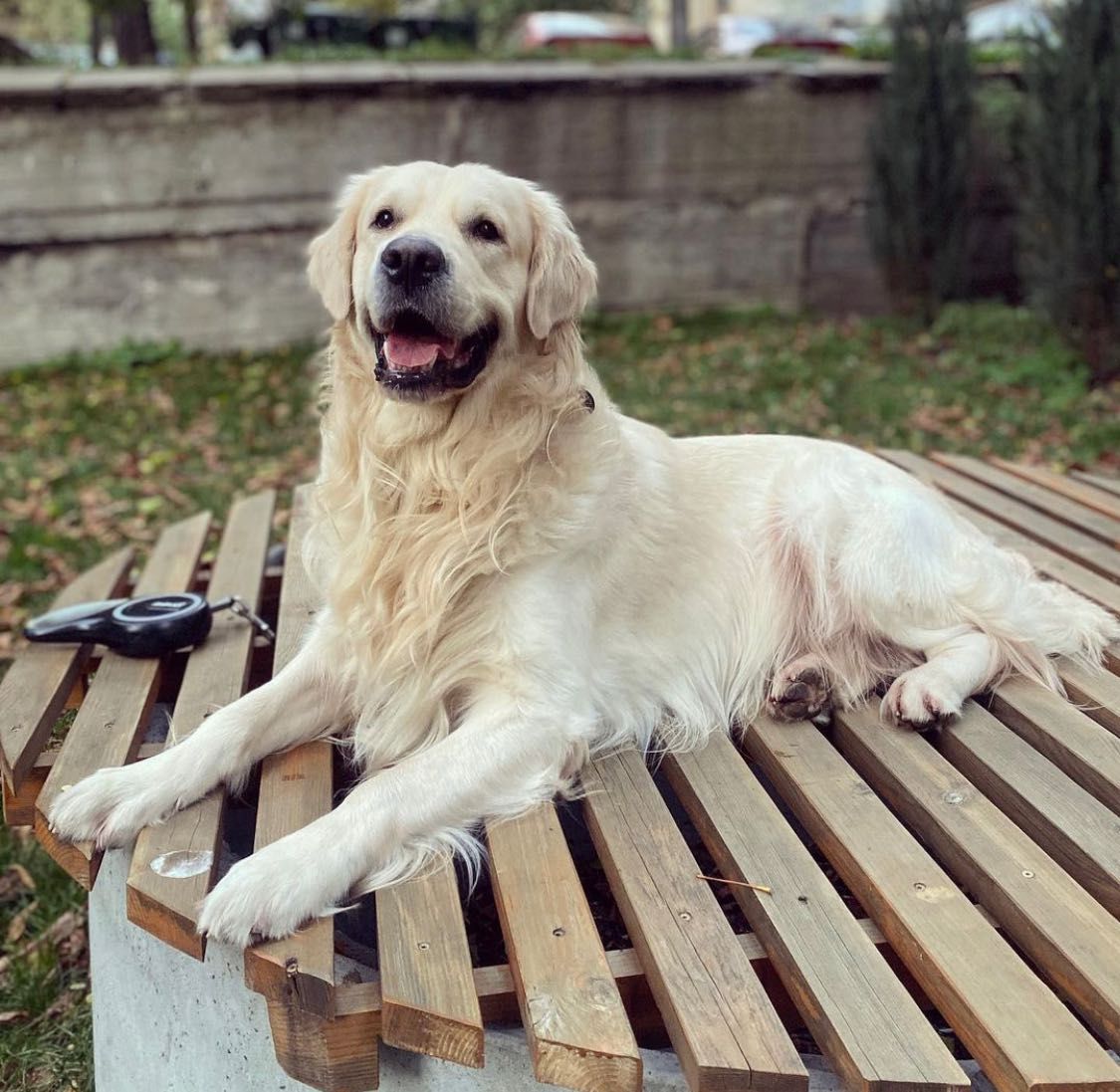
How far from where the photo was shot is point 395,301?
2285mm

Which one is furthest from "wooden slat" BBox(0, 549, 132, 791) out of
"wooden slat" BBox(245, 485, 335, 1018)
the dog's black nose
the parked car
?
the parked car

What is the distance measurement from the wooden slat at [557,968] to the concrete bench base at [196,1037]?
0.43 feet

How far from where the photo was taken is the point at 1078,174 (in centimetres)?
631

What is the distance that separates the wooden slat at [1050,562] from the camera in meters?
3.03

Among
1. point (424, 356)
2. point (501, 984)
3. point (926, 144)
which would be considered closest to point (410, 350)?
point (424, 356)

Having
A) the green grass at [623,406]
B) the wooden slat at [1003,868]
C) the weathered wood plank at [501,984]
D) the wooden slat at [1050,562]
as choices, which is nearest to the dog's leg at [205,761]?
the weathered wood plank at [501,984]

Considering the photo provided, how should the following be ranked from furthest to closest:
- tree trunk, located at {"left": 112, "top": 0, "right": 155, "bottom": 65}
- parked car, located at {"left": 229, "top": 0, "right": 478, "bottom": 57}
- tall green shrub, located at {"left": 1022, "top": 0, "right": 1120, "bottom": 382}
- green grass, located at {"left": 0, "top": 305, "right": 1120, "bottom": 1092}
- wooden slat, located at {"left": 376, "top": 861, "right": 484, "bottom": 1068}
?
parked car, located at {"left": 229, "top": 0, "right": 478, "bottom": 57}
tree trunk, located at {"left": 112, "top": 0, "right": 155, "bottom": 65}
tall green shrub, located at {"left": 1022, "top": 0, "right": 1120, "bottom": 382}
green grass, located at {"left": 0, "top": 305, "right": 1120, "bottom": 1092}
wooden slat, located at {"left": 376, "top": 861, "right": 484, "bottom": 1068}

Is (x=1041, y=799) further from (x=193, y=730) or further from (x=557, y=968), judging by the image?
(x=193, y=730)

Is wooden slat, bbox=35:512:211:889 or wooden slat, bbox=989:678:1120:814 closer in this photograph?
wooden slat, bbox=35:512:211:889

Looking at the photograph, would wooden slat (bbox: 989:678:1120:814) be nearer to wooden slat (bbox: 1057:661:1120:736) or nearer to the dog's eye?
wooden slat (bbox: 1057:661:1120:736)

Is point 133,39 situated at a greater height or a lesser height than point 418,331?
greater

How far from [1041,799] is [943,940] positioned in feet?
1.69

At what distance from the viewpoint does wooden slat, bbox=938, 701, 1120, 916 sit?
1916 millimetres

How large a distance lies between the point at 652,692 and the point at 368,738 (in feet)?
2.12
